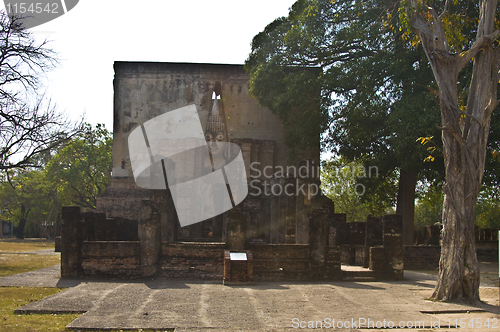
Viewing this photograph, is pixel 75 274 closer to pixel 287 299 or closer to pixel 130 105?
pixel 287 299

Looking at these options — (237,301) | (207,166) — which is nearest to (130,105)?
(207,166)

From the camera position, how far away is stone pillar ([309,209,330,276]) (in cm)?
1115

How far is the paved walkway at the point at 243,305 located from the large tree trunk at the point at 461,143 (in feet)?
1.81

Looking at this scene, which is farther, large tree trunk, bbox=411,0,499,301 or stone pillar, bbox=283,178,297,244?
stone pillar, bbox=283,178,297,244

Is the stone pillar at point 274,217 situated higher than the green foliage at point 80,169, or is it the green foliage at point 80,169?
the green foliage at point 80,169

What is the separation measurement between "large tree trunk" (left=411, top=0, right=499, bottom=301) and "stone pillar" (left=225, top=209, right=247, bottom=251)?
4.59 metres

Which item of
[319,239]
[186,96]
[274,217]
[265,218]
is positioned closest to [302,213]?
[274,217]

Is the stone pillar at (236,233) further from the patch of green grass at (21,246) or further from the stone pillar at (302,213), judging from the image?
the patch of green grass at (21,246)

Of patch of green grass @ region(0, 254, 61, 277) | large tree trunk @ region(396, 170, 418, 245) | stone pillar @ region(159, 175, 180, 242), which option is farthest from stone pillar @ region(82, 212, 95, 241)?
large tree trunk @ region(396, 170, 418, 245)

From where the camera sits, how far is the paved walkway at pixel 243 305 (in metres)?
6.41

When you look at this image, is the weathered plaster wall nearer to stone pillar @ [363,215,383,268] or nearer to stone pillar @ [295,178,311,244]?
stone pillar @ [295,178,311,244]

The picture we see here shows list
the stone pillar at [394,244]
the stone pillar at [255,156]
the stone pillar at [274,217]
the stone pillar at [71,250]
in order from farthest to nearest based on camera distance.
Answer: the stone pillar at [255,156] < the stone pillar at [274,217] < the stone pillar at [394,244] < the stone pillar at [71,250]

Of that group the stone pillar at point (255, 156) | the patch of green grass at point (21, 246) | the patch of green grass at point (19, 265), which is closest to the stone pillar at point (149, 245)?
the patch of green grass at point (19, 265)

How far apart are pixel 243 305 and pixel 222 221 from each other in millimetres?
9863
